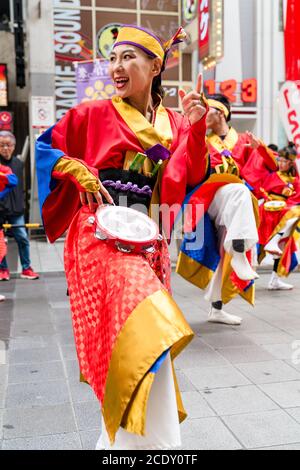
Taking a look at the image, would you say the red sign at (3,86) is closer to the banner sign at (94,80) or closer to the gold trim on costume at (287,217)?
the banner sign at (94,80)

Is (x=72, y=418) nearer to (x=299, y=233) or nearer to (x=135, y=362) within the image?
(x=135, y=362)

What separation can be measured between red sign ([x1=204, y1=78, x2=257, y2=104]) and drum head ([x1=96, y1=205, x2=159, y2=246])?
11174mm

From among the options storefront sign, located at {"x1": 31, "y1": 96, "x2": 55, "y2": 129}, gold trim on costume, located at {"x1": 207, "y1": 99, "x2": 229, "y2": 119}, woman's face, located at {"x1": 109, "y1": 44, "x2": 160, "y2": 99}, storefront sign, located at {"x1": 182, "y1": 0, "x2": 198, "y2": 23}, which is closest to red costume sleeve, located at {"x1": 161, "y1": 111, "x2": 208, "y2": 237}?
woman's face, located at {"x1": 109, "y1": 44, "x2": 160, "y2": 99}

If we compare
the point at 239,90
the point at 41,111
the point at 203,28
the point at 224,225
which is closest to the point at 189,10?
the point at 203,28

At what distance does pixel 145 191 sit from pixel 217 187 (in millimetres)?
1789

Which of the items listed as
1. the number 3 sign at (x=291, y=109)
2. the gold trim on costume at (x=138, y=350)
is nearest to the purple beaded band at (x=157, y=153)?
the gold trim on costume at (x=138, y=350)

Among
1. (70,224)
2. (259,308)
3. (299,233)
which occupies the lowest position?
(259,308)

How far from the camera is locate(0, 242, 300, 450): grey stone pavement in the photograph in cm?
A: 226

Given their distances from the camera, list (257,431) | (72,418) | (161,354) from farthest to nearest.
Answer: (72,418)
(257,431)
(161,354)

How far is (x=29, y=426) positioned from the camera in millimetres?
2363

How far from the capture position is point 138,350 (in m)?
1.46

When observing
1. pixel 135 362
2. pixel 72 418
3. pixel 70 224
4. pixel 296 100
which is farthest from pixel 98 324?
Result: pixel 296 100

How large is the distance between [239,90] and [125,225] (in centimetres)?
1166

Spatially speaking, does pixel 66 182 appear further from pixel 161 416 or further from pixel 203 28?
pixel 203 28
